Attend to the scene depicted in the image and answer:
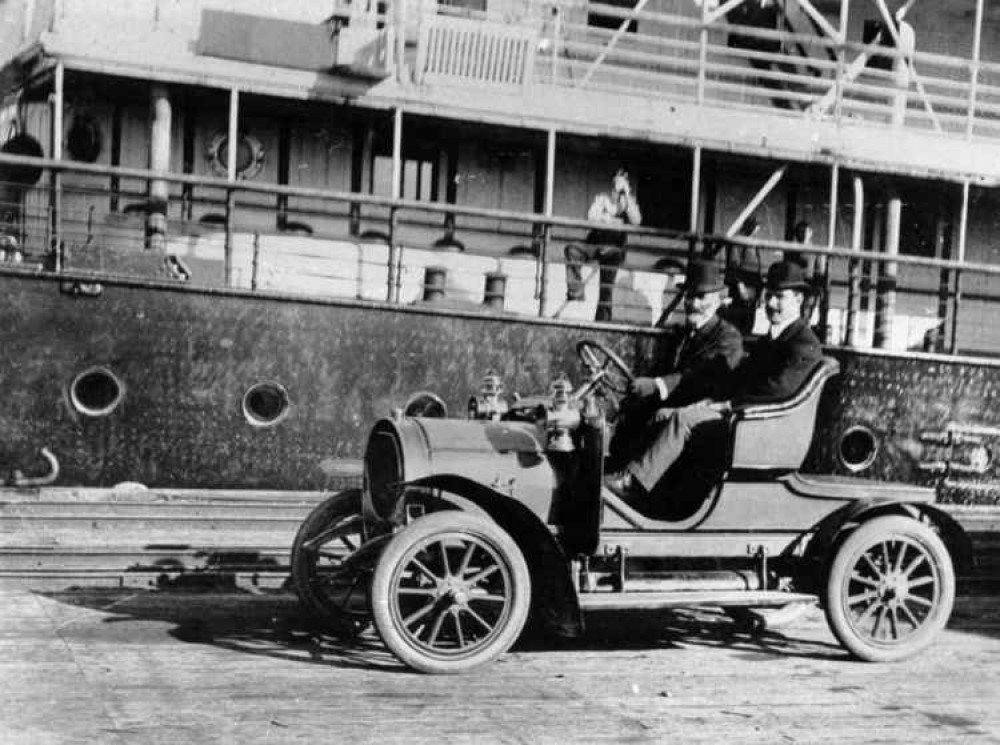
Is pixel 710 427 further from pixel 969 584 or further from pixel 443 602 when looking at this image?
pixel 969 584

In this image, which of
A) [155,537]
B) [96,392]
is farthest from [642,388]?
[96,392]

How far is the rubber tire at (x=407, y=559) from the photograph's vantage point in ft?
19.4

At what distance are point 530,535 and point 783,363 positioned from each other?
1.75 meters

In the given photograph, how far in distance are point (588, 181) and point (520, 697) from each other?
32.7 feet

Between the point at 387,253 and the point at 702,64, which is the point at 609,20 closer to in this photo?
the point at 702,64

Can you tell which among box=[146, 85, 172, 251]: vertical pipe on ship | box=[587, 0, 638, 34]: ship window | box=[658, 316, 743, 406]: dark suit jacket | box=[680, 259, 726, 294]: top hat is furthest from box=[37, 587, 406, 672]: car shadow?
box=[587, 0, 638, 34]: ship window

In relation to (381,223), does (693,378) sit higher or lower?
lower

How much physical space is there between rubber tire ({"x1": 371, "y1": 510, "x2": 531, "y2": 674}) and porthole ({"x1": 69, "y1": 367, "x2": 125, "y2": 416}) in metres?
4.90

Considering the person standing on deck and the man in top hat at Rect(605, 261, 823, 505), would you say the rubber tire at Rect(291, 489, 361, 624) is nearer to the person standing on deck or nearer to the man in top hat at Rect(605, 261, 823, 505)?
the man in top hat at Rect(605, 261, 823, 505)

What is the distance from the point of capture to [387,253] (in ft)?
44.2

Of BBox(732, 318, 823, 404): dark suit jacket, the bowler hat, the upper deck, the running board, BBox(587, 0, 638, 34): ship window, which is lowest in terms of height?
the running board

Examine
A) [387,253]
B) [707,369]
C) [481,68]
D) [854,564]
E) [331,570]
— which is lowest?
[331,570]

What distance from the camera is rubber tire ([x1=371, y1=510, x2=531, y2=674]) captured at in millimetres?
5926

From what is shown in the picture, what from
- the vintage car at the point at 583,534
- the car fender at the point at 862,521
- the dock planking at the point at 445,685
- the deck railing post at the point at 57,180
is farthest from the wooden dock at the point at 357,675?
the deck railing post at the point at 57,180
